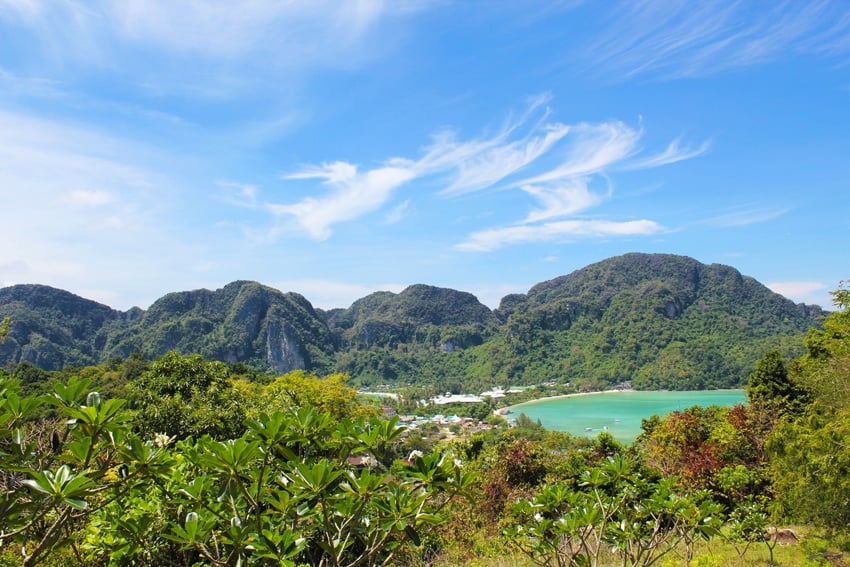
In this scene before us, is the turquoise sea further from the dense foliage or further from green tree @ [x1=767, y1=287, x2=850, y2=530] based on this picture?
the dense foliage

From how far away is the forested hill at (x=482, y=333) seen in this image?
62.2 m

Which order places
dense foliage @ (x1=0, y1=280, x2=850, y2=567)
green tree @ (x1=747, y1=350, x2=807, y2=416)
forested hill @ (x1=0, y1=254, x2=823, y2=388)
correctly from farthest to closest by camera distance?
1. forested hill @ (x1=0, y1=254, x2=823, y2=388)
2. green tree @ (x1=747, y1=350, x2=807, y2=416)
3. dense foliage @ (x1=0, y1=280, x2=850, y2=567)

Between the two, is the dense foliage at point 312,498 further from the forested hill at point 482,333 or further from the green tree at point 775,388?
the forested hill at point 482,333

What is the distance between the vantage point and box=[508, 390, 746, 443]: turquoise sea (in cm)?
4050

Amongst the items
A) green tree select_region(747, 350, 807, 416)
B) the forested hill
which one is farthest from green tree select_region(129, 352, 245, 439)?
the forested hill

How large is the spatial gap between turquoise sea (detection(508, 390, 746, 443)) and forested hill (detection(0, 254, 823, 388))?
5.11 meters

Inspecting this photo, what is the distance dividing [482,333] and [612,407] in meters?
45.1

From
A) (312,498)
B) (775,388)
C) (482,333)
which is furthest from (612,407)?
(312,498)

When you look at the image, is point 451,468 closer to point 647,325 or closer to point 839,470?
point 839,470

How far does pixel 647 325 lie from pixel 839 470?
248ft

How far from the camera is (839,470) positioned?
5480 mm

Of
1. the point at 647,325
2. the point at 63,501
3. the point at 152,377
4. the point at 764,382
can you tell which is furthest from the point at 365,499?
the point at 647,325

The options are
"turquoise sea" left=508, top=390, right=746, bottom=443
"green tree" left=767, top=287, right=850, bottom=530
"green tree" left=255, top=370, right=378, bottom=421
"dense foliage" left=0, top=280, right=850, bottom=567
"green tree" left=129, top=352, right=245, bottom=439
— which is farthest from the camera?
"turquoise sea" left=508, top=390, right=746, bottom=443

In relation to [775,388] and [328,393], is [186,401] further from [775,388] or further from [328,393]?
[775,388]
